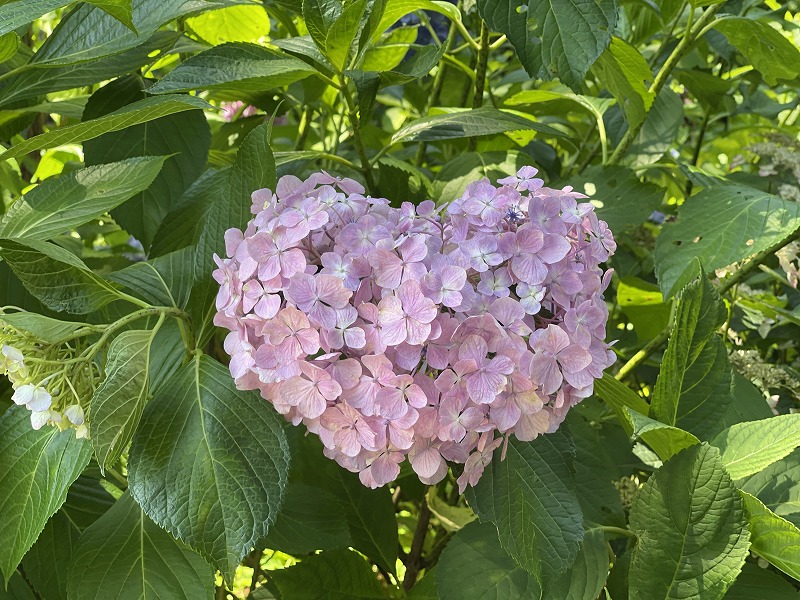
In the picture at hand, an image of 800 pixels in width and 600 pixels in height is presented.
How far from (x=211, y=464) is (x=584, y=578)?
0.40 metres

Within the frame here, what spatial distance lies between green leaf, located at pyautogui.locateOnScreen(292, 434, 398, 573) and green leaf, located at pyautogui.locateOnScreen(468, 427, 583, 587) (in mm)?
375

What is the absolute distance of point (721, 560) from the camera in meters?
0.76

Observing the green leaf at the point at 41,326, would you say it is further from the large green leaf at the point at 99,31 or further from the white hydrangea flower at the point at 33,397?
the large green leaf at the point at 99,31

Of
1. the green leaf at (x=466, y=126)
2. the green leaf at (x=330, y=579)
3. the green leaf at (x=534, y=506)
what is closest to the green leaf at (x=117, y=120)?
the green leaf at (x=466, y=126)

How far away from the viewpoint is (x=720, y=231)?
1012 millimetres

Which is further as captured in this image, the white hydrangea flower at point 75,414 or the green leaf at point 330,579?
the green leaf at point 330,579

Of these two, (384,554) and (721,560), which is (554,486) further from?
(384,554)

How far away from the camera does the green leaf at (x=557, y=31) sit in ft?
2.85

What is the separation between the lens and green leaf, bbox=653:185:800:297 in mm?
973

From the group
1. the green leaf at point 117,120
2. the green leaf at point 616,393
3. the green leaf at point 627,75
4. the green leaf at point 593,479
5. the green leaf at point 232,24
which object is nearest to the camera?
the green leaf at point 117,120

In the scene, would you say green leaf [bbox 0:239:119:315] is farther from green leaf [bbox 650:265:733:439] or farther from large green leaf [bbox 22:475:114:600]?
green leaf [bbox 650:265:733:439]

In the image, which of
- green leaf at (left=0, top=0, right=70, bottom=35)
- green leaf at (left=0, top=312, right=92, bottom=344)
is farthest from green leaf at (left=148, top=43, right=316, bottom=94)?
green leaf at (left=0, top=312, right=92, bottom=344)

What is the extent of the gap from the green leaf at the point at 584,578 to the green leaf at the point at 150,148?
0.66 meters

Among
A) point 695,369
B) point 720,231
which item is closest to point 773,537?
point 695,369
